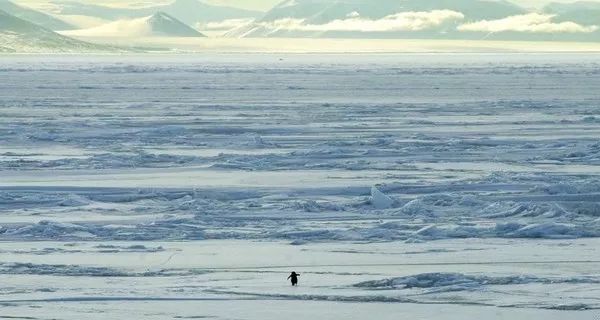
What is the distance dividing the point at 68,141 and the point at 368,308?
12.3m

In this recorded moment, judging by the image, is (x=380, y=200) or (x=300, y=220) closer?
(x=300, y=220)

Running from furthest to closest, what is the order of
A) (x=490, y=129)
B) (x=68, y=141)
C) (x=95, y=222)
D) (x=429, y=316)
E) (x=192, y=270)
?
1. (x=490, y=129)
2. (x=68, y=141)
3. (x=95, y=222)
4. (x=192, y=270)
5. (x=429, y=316)

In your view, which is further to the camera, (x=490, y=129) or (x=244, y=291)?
(x=490, y=129)

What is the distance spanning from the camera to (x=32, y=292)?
7215 millimetres

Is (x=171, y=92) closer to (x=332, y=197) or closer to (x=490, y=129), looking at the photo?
(x=490, y=129)

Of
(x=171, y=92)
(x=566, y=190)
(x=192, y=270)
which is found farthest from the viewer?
(x=171, y=92)

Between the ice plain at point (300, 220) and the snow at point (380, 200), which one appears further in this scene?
the snow at point (380, 200)

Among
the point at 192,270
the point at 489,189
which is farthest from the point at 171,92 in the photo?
the point at 192,270

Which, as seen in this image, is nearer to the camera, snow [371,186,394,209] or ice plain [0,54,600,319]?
ice plain [0,54,600,319]

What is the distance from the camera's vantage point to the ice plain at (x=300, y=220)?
7082 millimetres

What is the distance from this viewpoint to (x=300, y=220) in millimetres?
10375

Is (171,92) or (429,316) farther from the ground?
(429,316)

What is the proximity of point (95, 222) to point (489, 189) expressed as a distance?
4.15 metres

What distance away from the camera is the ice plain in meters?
7.08
